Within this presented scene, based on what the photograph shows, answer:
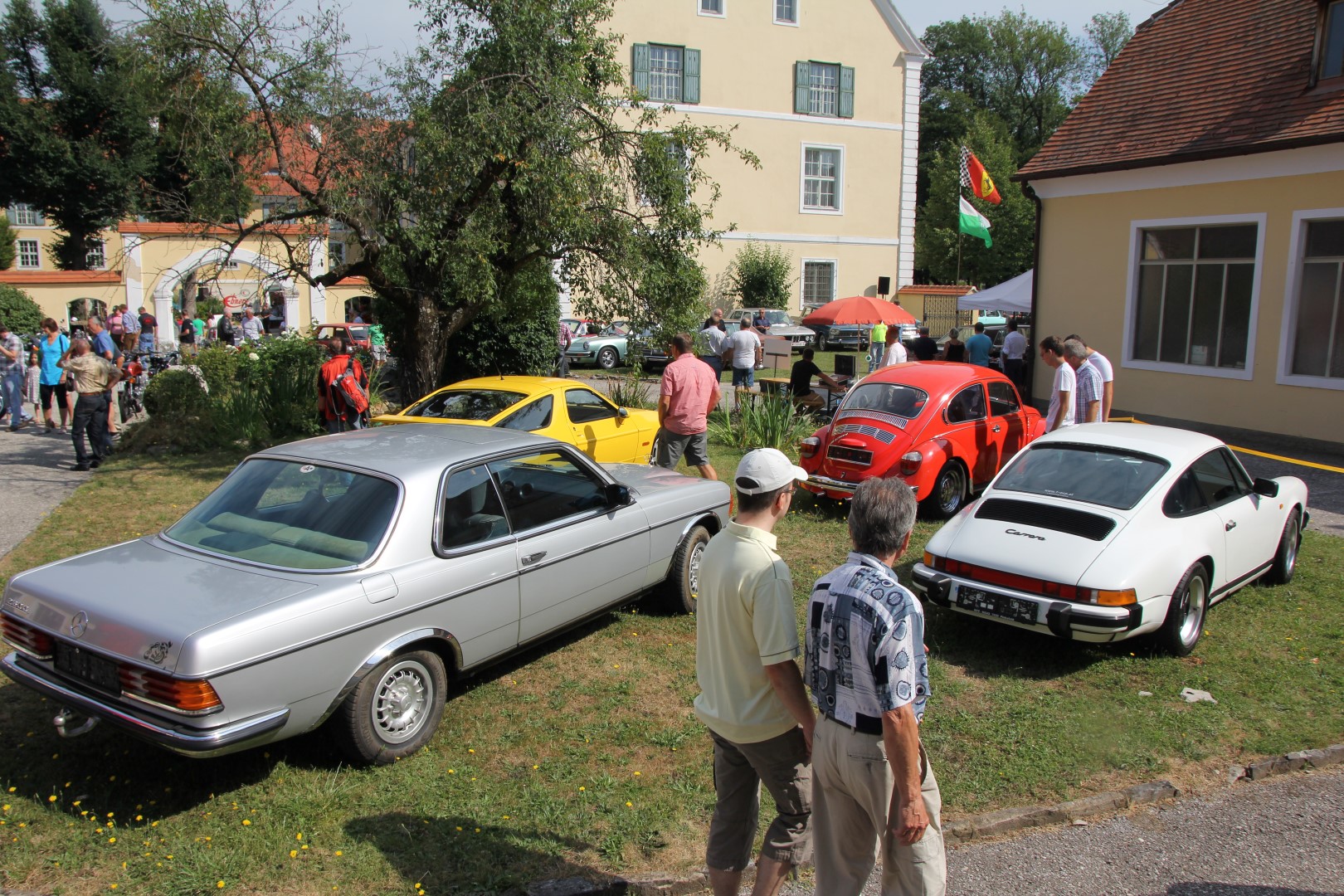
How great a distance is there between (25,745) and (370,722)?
1.82 m

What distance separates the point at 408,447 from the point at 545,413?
14.4 ft

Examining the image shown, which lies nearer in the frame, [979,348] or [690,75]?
[979,348]

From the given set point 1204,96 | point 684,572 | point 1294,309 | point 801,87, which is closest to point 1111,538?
point 684,572

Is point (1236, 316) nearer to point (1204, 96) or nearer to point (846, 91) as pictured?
point (1204, 96)

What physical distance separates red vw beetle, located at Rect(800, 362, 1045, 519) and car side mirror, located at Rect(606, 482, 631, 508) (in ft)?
12.3

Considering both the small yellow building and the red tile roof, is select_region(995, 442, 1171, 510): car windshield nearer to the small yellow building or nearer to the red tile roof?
the small yellow building

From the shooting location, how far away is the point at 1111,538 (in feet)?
19.5

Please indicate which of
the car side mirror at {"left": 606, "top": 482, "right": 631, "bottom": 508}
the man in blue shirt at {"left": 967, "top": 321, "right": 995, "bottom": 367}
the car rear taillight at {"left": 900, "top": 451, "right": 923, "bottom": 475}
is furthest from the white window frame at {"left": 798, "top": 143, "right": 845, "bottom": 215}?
the car side mirror at {"left": 606, "top": 482, "right": 631, "bottom": 508}

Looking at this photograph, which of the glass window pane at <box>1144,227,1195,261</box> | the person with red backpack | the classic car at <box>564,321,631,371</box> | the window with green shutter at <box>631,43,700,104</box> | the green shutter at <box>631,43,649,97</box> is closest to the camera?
the person with red backpack

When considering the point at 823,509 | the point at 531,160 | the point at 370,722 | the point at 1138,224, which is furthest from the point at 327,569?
the point at 1138,224

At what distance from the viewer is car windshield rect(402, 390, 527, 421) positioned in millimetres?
9797

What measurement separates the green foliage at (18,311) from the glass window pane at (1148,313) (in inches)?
1105

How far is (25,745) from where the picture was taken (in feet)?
15.6

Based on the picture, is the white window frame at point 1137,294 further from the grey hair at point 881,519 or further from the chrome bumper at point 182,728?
the chrome bumper at point 182,728
